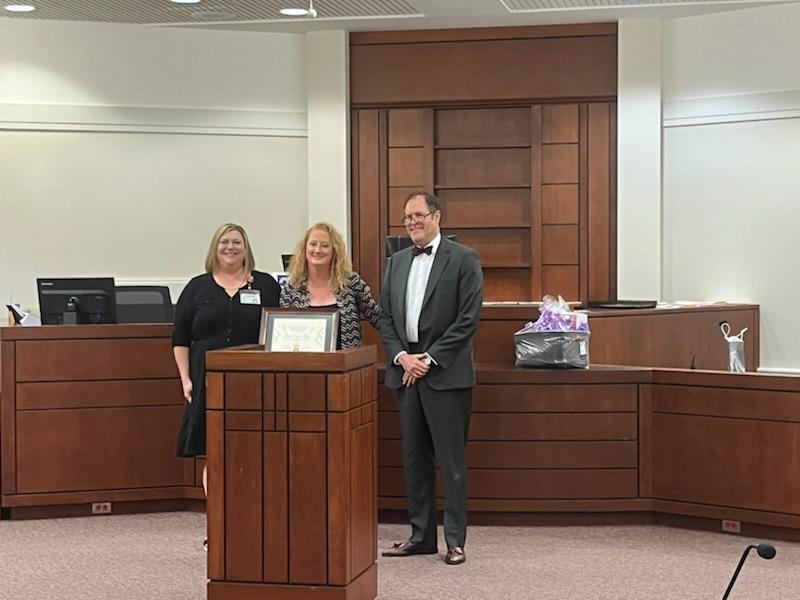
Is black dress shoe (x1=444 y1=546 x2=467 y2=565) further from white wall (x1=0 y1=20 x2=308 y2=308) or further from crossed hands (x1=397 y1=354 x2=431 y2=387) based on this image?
white wall (x1=0 y1=20 x2=308 y2=308)

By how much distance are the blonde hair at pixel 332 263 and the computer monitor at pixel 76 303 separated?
5.05 feet

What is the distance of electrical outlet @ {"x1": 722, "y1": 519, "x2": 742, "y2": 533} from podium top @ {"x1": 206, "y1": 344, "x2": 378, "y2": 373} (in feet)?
7.76

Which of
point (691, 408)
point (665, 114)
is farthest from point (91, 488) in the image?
point (665, 114)

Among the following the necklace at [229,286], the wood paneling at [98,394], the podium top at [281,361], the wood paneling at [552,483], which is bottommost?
the wood paneling at [552,483]

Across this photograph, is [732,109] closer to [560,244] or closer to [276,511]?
[560,244]

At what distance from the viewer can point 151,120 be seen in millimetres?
9016

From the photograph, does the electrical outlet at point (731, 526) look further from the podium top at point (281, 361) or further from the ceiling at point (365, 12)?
the ceiling at point (365, 12)

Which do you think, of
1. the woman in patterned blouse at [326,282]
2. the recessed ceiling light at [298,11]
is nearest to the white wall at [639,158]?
the recessed ceiling light at [298,11]

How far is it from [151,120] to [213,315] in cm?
435

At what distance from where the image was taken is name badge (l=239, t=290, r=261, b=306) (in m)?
5.10

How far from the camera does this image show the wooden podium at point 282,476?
3920 mm

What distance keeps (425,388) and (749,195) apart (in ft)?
14.7

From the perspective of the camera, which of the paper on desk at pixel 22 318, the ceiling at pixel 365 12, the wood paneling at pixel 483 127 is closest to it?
the paper on desk at pixel 22 318

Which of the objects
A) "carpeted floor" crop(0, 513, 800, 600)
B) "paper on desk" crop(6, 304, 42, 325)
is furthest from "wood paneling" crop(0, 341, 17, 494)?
"paper on desk" crop(6, 304, 42, 325)
